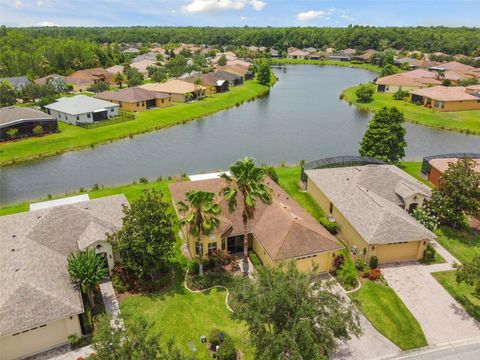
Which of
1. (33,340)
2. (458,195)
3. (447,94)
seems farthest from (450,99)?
(33,340)

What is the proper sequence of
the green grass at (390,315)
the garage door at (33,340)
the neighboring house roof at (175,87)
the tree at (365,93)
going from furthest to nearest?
1. the tree at (365,93)
2. the neighboring house roof at (175,87)
3. the green grass at (390,315)
4. the garage door at (33,340)

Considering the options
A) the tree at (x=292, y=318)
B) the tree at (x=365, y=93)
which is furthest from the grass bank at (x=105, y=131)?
the tree at (x=292, y=318)

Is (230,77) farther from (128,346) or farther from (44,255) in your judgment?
(128,346)

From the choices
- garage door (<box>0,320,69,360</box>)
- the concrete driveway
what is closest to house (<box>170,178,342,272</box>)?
the concrete driveway

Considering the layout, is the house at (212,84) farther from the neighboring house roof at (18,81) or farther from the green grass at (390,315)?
the green grass at (390,315)

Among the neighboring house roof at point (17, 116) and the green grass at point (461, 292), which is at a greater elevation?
the neighboring house roof at point (17, 116)

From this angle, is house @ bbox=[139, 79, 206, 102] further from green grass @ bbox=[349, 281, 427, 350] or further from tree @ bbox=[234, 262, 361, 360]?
tree @ bbox=[234, 262, 361, 360]

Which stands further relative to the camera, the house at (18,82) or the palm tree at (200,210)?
the house at (18,82)

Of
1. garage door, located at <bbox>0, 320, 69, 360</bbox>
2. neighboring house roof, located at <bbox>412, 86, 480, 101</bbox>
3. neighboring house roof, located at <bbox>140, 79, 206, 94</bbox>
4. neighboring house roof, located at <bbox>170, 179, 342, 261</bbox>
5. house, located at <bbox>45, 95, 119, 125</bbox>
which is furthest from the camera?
neighboring house roof, located at <bbox>140, 79, 206, 94</bbox>
